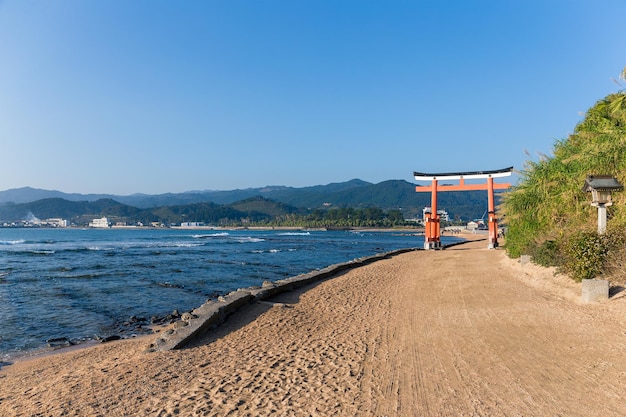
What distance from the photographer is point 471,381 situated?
190 inches

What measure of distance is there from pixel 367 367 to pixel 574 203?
990 centimetres

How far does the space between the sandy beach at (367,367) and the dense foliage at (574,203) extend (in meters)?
1.11

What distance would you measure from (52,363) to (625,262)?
10.8 meters

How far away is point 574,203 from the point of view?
12.2 meters

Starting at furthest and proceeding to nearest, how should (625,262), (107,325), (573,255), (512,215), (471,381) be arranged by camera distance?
(512,215) → (107,325) → (573,255) → (625,262) → (471,381)

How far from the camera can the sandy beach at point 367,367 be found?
14.1 feet

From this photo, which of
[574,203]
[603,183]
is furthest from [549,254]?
[603,183]

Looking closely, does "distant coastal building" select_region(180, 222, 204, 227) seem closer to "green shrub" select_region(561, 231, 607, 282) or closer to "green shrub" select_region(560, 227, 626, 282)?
"green shrub" select_region(561, 231, 607, 282)

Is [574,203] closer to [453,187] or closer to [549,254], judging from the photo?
[549,254]

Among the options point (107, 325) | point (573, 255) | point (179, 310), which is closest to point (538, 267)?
point (573, 255)

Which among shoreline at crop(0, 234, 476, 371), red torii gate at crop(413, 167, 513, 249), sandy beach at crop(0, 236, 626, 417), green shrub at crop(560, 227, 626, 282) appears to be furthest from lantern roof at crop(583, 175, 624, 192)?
red torii gate at crop(413, 167, 513, 249)

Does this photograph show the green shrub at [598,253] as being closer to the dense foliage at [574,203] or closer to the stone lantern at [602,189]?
the dense foliage at [574,203]

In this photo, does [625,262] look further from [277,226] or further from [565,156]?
[277,226]

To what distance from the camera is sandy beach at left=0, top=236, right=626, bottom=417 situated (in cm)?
430
